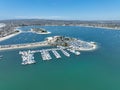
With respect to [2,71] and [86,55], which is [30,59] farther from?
[86,55]

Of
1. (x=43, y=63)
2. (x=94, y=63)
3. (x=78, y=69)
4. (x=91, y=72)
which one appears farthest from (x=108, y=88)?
(x=43, y=63)

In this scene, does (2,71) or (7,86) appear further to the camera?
(2,71)

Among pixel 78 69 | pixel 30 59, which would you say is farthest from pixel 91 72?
pixel 30 59

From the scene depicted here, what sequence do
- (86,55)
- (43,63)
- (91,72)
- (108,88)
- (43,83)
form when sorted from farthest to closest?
1. (86,55)
2. (43,63)
3. (91,72)
4. (43,83)
5. (108,88)

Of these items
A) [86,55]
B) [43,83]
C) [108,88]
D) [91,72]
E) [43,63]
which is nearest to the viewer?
[108,88]

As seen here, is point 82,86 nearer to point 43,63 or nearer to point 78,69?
A: point 78,69

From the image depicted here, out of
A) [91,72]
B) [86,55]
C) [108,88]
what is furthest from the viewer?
[86,55]

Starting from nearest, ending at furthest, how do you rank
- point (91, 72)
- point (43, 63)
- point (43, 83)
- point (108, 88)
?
point (108, 88), point (43, 83), point (91, 72), point (43, 63)

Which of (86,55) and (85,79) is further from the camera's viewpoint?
(86,55)
